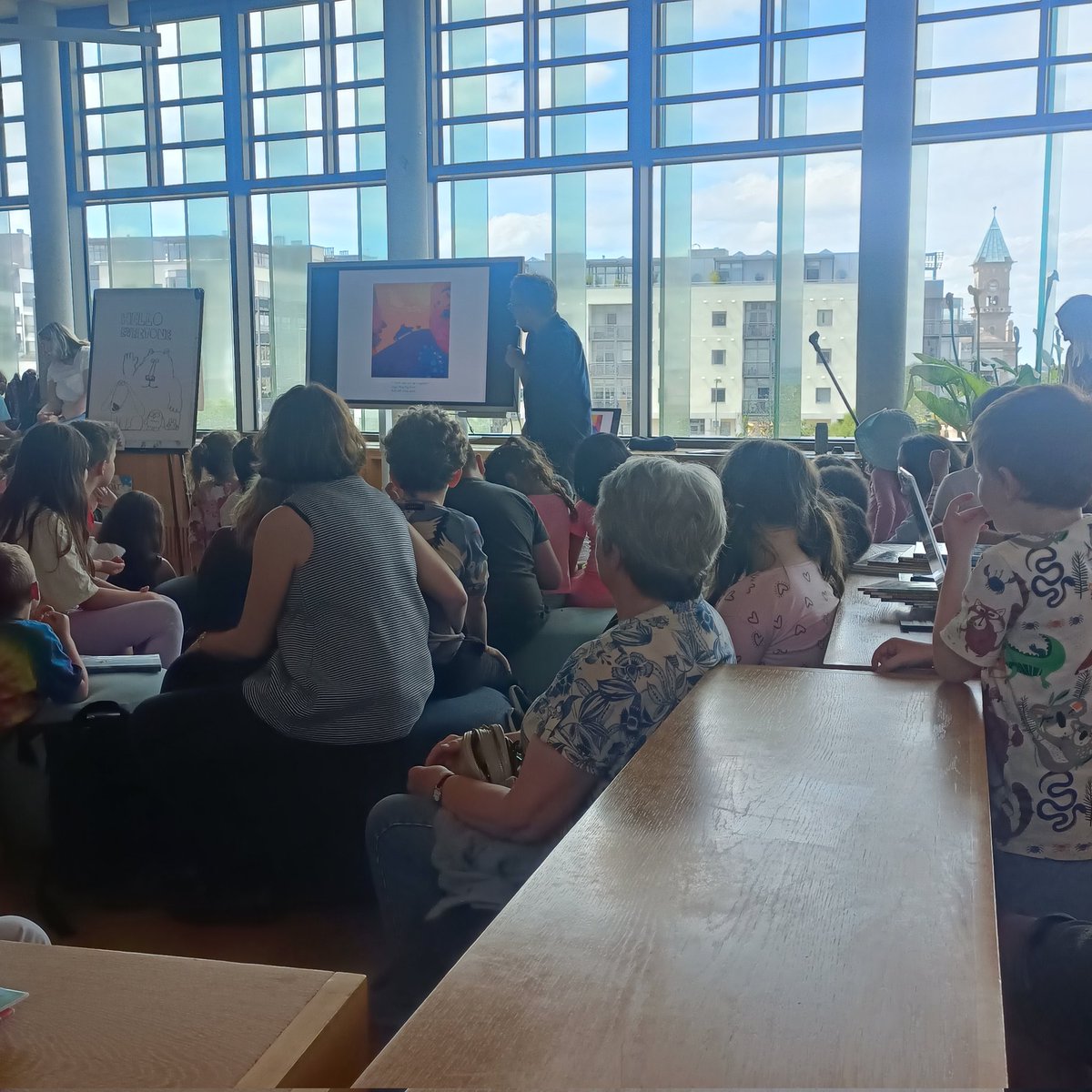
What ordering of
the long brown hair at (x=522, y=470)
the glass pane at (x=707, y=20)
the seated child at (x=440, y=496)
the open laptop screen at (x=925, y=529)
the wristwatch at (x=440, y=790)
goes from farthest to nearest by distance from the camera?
the glass pane at (x=707, y=20)
the long brown hair at (x=522, y=470)
the seated child at (x=440, y=496)
the open laptop screen at (x=925, y=529)
the wristwatch at (x=440, y=790)

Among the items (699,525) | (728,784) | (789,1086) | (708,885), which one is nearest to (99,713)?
(699,525)

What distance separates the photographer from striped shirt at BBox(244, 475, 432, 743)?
255cm

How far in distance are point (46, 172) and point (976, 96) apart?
302 inches

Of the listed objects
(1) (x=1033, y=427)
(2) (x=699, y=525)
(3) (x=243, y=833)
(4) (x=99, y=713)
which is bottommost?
(3) (x=243, y=833)

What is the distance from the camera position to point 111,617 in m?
3.70

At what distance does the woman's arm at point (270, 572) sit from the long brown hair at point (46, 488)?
126 cm

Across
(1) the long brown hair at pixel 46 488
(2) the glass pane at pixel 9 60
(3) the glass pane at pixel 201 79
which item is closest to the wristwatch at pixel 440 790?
(1) the long brown hair at pixel 46 488

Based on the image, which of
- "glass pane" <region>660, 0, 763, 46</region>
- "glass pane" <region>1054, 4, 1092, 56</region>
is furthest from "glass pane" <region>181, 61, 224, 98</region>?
"glass pane" <region>1054, 4, 1092, 56</region>

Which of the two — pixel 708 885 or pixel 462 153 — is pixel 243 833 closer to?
pixel 708 885

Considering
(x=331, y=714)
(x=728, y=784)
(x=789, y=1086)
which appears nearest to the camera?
(x=789, y=1086)

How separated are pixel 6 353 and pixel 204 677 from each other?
9.70 m

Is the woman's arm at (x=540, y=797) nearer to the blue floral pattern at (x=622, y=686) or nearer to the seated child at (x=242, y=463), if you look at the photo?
the blue floral pattern at (x=622, y=686)

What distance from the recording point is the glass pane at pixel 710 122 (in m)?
7.97

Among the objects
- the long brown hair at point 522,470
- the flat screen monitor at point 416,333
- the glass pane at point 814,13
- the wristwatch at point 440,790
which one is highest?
the glass pane at point 814,13
